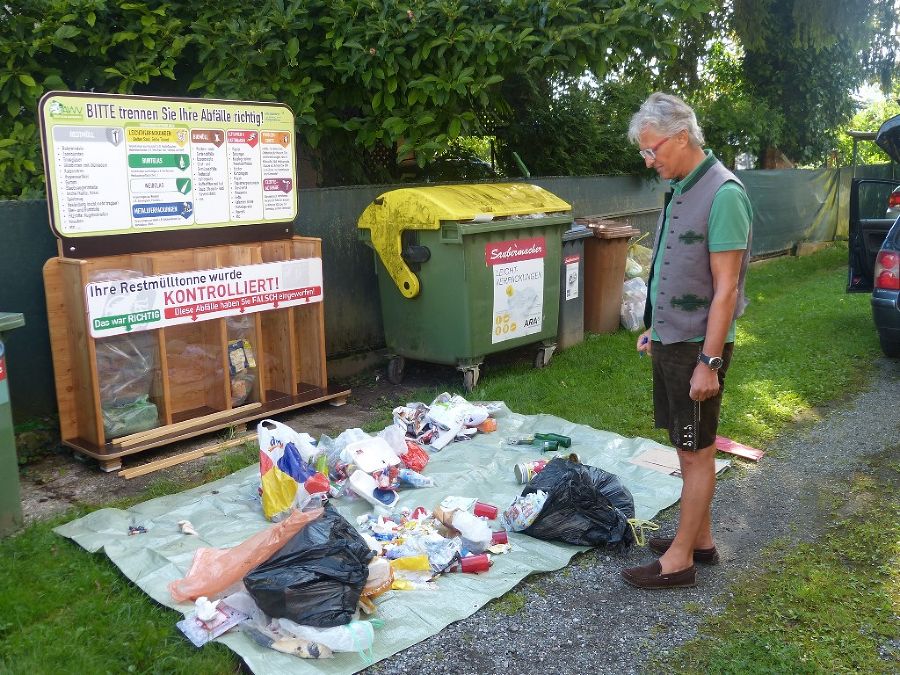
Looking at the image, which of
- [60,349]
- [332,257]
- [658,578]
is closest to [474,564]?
[658,578]

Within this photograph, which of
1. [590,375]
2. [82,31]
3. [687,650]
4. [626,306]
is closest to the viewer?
[687,650]

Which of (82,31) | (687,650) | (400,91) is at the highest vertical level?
(82,31)

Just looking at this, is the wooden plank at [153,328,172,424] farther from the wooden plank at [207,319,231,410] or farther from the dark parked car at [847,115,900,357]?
the dark parked car at [847,115,900,357]

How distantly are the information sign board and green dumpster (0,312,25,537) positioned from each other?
92cm

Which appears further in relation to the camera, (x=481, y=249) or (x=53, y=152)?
(x=481, y=249)

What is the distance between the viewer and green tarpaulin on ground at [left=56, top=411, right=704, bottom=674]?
3.33 metres

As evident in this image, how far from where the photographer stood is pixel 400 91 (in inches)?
280

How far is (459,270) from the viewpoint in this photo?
6.43 meters

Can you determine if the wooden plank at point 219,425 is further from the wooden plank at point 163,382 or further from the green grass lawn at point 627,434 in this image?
the green grass lawn at point 627,434

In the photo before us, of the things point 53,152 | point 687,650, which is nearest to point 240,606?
point 687,650

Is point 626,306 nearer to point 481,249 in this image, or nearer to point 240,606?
point 481,249

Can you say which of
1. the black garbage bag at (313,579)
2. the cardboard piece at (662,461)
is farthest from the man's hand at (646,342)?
the black garbage bag at (313,579)

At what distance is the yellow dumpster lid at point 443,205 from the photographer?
6410 mm

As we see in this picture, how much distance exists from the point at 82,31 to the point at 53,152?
2.35m
